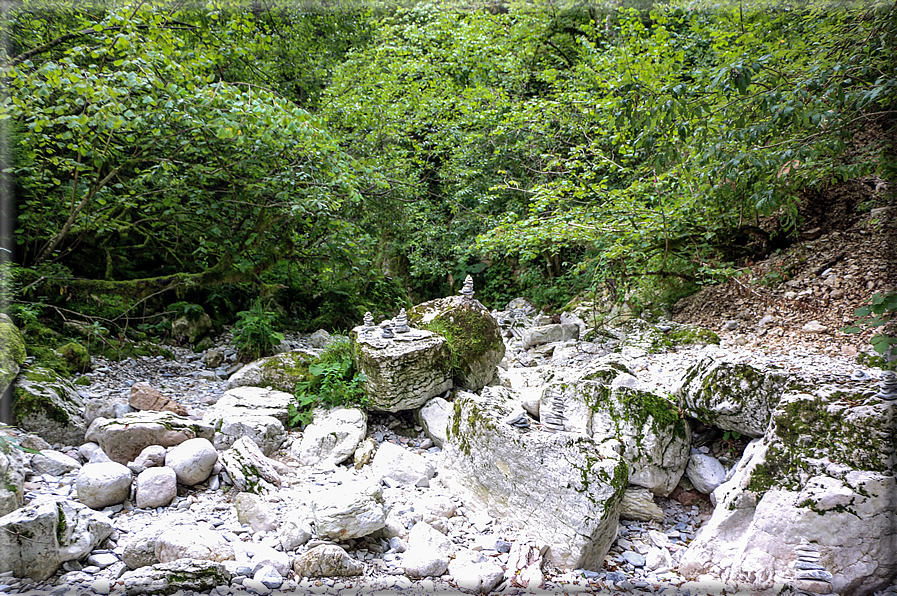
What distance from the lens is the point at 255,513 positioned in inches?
110

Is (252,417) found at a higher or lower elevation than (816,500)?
lower

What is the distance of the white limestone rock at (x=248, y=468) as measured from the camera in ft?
10.3

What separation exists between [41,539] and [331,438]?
7.09 feet

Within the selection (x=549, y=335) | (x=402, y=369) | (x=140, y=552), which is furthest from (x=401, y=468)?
(x=549, y=335)

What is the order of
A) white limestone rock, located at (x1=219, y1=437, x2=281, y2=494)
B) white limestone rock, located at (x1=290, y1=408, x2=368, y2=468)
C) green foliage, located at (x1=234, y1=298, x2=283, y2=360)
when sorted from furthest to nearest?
green foliage, located at (x1=234, y1=298, x2=283, y2=360) < white limestone rock, located at (x1=290, y1=408, x2=368, y2=468) < white limestone rock, located at (x1=219, y1=437, x2=281, y2=494)

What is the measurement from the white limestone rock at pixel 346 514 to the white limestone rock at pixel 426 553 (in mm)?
248

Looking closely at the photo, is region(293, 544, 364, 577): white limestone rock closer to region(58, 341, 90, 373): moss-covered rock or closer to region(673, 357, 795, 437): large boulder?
region(673, 357, 795, 437): large boulder

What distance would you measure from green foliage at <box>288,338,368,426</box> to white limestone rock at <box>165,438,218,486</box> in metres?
1.13

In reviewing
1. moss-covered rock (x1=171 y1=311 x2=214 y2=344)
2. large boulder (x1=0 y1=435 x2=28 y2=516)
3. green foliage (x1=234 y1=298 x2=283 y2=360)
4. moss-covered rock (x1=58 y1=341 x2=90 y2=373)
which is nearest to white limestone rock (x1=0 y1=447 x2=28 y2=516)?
large boulder (x1=0 y1=435 x2=28 y2=516)

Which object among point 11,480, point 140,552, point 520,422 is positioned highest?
point 520,422

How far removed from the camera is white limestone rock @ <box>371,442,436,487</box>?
3607 millimetres

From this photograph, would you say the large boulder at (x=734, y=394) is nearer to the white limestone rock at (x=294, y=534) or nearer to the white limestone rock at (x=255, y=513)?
the white limestone rock at (x=294, y=534)

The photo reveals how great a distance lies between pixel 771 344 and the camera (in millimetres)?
4016

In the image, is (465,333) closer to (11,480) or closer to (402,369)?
(402,369)
